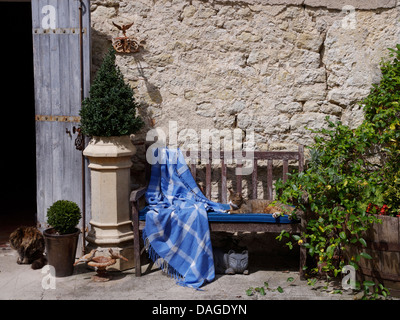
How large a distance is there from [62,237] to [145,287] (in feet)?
3.01

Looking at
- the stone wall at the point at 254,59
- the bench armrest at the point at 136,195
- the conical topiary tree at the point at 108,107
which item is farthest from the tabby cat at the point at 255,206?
the conical topiary tree at the point at 108,107

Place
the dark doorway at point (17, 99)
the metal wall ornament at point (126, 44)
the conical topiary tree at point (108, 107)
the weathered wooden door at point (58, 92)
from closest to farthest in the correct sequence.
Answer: the conical topiary tree at point (108, 107), the weathered wooden door at point (58, 92), the metal wall ornament at point (126, 44), the dark doorway at point (17, 99)

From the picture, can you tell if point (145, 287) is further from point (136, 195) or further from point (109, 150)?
point (109, 150)

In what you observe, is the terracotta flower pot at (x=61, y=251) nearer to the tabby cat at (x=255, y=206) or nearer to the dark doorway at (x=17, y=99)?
the tabby cat at (x=255, y=206)

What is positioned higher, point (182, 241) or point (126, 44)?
point (126, 44)

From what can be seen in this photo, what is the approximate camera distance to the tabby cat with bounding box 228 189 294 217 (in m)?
Result: 4.53

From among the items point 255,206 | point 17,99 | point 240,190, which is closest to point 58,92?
point 240,190

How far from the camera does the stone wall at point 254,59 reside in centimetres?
514

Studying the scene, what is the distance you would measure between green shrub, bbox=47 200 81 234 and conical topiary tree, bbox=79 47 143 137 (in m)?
0.75

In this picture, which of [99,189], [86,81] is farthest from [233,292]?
[86,81]

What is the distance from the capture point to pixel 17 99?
10414mm

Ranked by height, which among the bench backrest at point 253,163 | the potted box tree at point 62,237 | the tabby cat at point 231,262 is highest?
the bench backrest at point 253,163

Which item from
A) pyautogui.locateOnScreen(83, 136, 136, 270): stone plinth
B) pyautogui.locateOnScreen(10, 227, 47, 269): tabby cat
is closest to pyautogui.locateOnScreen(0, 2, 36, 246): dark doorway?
pyautogui.locateOnScreen(10, 227, 47, 269): tabby cat

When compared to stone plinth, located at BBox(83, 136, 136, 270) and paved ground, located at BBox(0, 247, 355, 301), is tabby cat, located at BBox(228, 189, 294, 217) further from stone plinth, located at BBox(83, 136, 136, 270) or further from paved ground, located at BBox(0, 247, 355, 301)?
stone plinth, located at BBox(83, 136, 136, 270)
